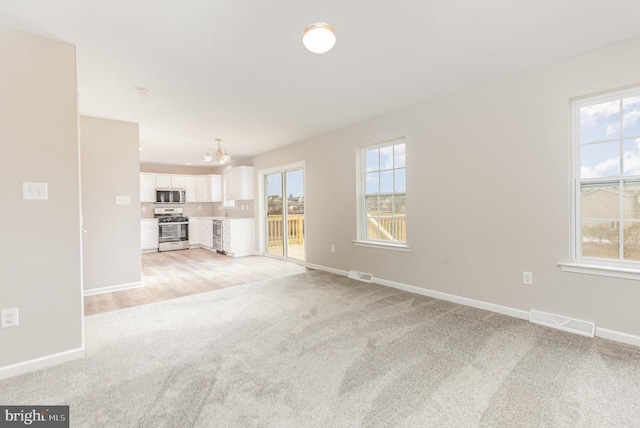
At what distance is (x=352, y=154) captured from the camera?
464 centimetres

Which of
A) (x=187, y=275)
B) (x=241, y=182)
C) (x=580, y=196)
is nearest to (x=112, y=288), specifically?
(x=187, y=275)

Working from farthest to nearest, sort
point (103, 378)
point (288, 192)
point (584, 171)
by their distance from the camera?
point (288, 192)
point (584, 171)
point (103, 378)

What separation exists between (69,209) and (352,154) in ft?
11.5

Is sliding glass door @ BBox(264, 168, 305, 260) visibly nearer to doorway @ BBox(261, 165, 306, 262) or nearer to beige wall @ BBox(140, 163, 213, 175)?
doorway @ BBox(261, 165, 306, 262)

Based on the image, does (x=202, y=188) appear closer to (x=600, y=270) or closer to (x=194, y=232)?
(x=194, y=232)

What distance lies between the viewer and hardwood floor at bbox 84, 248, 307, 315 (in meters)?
3.75

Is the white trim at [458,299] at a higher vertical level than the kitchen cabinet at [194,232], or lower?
lower

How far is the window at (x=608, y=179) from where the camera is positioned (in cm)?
246

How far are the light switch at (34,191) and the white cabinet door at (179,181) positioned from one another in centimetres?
670

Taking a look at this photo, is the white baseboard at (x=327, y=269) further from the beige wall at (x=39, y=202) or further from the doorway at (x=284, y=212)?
the beige wall at (x=39, y=202)

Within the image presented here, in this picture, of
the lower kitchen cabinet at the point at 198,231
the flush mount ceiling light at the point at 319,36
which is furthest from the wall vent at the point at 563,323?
the lower kitchen cabinet at the point at 198,231

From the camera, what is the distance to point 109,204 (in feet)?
13.4

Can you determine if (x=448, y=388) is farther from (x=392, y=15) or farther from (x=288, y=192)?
(x=288, y=192)

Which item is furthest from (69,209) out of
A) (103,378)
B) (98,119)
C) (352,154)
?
(352,154)
